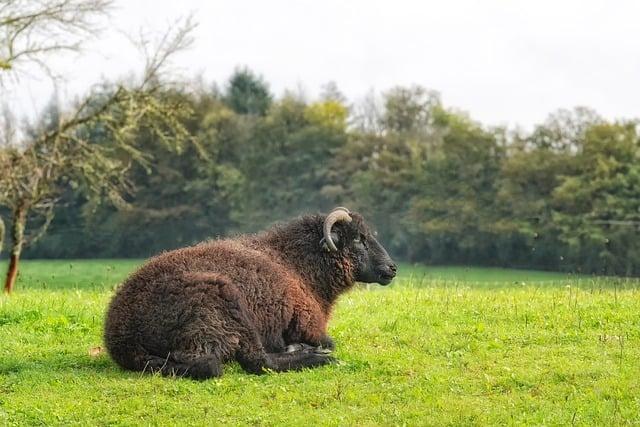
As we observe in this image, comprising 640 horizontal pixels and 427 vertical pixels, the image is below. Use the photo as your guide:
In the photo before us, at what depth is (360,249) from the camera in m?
12.1

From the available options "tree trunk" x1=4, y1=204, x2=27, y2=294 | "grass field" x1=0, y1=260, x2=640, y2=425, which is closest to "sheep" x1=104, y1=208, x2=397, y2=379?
"grass field" x1=0, y1=260, x2=640, y2=425

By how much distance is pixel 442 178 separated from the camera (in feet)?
213

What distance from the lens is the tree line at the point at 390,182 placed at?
56031 millimetres

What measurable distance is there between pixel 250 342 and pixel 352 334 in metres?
2.32

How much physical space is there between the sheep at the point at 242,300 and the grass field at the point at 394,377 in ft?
1.04

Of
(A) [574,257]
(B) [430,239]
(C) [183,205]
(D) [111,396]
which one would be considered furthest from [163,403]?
(C) [183,205]

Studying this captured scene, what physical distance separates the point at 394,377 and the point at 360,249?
326 cm

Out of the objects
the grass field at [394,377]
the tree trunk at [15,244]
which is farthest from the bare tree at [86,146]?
the grass field at [394,377]

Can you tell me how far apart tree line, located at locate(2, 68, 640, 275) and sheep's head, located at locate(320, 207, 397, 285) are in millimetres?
39108

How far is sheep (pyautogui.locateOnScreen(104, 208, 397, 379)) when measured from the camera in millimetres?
9578

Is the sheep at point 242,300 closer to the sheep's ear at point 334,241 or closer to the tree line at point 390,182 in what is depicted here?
the sheep's ear at point 334,241

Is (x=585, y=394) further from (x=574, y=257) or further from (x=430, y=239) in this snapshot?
(x=430, y=239)

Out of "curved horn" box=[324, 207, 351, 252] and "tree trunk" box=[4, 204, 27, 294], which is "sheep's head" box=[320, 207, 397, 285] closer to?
"curved horn" box=[324, 207, 351, 252]

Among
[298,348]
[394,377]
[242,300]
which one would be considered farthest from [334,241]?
[394,377]
